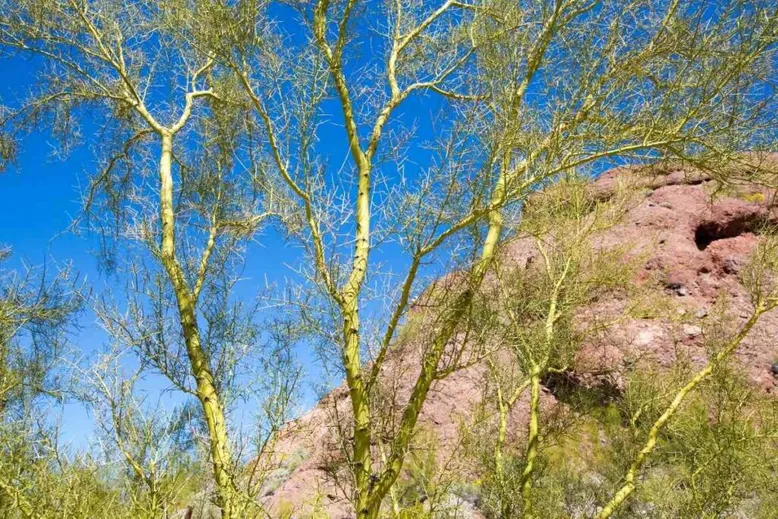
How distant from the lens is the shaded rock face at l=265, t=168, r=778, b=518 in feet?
38.1

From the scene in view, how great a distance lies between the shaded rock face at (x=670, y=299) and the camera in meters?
11.6

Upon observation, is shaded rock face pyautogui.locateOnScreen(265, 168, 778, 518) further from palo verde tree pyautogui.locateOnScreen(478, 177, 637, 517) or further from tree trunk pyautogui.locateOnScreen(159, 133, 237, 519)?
tree trunk pyautogui.locateOnScreen(159, 133, 237, 519)

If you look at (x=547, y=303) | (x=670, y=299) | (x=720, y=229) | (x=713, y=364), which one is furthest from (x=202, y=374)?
(x=720, y=229)

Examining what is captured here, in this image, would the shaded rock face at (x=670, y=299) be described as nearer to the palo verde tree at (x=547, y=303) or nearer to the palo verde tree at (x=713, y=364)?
the palo verde tree at (x=547, y=303)

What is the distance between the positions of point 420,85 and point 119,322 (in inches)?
130

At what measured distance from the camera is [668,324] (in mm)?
12969

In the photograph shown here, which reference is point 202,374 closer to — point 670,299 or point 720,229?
point 670,299

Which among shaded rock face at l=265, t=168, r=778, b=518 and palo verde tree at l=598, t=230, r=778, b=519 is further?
shaded rock face at l=265, t=168, r=778, b=518

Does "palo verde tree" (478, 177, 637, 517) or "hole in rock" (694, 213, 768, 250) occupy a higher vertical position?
"hole in rock" (694, 213, 768, 250)

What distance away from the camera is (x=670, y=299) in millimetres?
13086

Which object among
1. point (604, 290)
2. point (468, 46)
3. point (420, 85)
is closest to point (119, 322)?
point (420, 85)

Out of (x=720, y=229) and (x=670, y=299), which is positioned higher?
(x=720, y=229)

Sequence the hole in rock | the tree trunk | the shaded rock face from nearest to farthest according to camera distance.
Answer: the tree trunk, the shaded rock face, the hole in rock

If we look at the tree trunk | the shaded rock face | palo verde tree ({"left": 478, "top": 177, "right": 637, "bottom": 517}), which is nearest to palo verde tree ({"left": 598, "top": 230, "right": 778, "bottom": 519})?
palo verde tree ({"left": 478, "top": 177, "right": 637, "bottom": 517})
